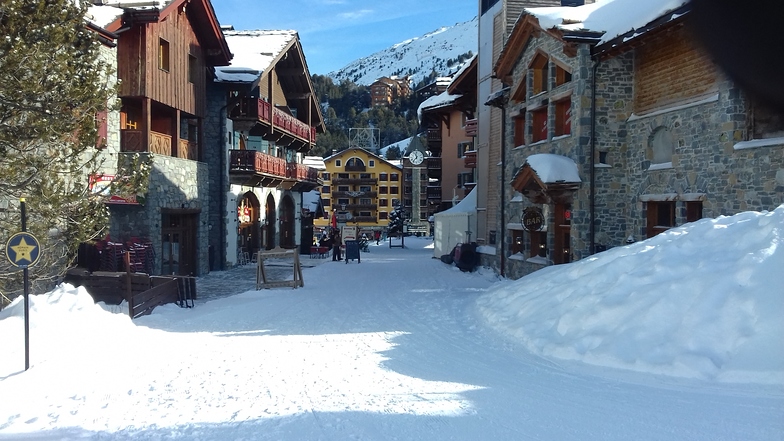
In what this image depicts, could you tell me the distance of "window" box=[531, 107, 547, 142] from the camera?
20188 millimetres

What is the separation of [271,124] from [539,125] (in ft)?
45.7

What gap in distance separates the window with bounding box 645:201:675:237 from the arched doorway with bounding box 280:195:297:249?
79.6ft

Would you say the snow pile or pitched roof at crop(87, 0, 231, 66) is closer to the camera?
the snow pile

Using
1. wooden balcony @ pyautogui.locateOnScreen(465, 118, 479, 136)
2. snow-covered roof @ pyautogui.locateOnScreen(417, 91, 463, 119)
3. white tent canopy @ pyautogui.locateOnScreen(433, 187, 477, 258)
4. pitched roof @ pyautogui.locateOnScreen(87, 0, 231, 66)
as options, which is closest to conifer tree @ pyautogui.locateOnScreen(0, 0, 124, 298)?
pitched roof @ pyautogui.locateOnScreen(87, 0, 231, 66)

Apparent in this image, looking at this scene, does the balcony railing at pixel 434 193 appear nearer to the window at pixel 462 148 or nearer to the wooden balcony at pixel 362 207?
the window at pixel 462 148

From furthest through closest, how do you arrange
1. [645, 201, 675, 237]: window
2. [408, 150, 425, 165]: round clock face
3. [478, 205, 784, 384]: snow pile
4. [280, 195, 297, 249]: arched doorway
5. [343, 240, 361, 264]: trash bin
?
[408, 150, 425, 165]: round clock face < [280, 195, 297, 249]: arched doorway < [343, 240, 361, 264]: trash bin < [645, 201, 675, 237]: window < [478, 205, 784, 384]: snow pile

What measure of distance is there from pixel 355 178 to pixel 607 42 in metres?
84.0

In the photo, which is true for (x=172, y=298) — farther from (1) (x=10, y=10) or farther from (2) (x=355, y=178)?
(2) (x=355, y=178)

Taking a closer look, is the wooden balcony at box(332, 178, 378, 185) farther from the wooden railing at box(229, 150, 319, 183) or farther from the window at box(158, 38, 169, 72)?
the window at box(158, 38, 169, 72)

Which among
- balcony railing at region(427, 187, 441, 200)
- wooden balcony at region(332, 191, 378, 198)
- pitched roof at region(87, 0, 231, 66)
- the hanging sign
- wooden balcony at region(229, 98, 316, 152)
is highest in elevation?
pitched roof at region(87, 0, 231, 66)

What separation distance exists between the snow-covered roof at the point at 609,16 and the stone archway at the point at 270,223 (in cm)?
1884

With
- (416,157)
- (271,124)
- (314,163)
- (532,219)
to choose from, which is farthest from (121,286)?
(416,157)

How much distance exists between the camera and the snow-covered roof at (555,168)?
1712cm

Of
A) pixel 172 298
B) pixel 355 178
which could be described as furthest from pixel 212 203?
pixel 355 178
